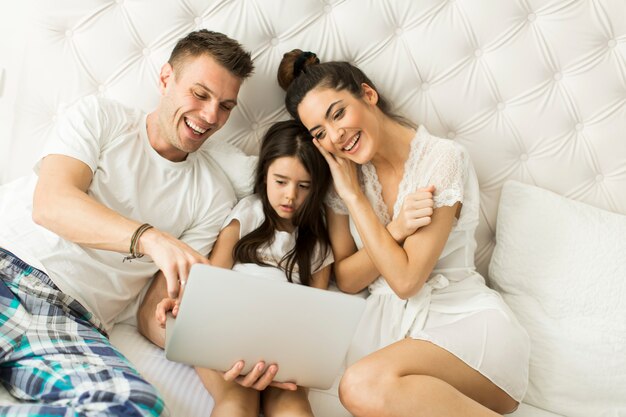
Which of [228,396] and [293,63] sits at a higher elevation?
[293,63]

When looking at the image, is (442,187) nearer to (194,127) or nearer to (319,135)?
(319,135)

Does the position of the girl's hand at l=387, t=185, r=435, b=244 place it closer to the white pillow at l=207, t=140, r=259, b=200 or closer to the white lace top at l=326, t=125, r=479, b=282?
the white lace top at l=326, t=125, r=479, b=282

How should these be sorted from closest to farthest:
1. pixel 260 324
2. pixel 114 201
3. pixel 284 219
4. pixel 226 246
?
pixel 260 324 → pixel 114 201 → pixel 226 246 → pixel 284 219

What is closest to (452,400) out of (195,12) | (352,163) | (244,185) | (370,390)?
(370,390)

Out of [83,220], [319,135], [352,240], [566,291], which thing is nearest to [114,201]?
[83,220]

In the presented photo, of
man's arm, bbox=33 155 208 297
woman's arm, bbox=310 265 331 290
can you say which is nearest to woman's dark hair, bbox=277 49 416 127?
woman's arm, bbox=310 265 331 290

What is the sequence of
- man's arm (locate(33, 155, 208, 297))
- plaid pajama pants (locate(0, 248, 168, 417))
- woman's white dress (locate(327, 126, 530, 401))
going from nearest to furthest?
plaid pajama pants (locate(0, 248, 168, 417))
man's arm (locate(33, 155, 208, 297))
woman's white dress (locate(327, 126, 530, 401))

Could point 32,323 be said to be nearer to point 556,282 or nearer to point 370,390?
point 370,390

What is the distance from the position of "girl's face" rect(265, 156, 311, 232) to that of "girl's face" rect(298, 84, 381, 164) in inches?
4.1

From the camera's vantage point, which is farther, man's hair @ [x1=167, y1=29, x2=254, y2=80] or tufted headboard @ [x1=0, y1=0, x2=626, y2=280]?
tufted headboard @ [x1=0, y1=0, x2=626, y2=280]

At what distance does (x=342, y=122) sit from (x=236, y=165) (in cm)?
35

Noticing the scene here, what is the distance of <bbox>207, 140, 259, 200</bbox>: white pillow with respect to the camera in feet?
5.31

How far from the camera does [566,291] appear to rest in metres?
1.57

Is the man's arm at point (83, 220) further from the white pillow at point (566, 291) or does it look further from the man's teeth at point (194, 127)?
the white pillow at point (566, 291)
